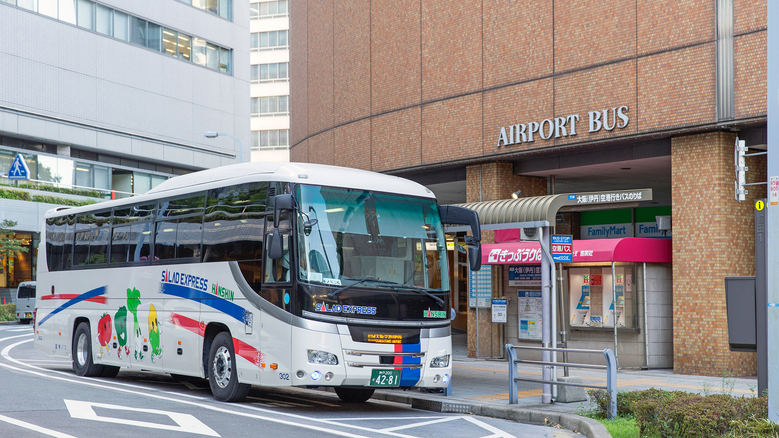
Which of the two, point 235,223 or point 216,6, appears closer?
point 235,223

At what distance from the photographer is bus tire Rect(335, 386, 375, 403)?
1348 cm

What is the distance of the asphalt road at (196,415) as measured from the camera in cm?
941

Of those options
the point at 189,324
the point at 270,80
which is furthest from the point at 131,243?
the point at 270,80

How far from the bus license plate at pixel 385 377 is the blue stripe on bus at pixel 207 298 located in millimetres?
2192

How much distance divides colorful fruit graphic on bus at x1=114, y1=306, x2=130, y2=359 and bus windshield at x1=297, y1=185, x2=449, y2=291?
563 centimetres

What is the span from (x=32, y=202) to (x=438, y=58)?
30049 mm

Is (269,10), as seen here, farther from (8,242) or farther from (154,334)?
Result: (154,334)

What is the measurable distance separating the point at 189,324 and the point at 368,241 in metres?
3.71

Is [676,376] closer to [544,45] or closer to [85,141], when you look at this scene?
[544,45]

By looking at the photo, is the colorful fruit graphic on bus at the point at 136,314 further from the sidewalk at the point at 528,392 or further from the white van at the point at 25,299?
the white van at the point at 25,299

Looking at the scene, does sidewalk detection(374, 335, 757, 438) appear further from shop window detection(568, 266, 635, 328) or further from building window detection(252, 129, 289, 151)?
building window detection(252, 129, 289, 151)

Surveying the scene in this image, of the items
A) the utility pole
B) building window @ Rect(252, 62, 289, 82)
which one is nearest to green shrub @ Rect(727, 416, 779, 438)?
the utility pole

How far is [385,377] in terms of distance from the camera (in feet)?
37.9

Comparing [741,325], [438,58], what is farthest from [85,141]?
[741,325]
